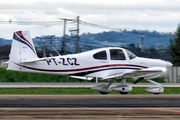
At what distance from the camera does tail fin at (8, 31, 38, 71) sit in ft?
54.6

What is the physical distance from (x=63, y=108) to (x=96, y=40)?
135m

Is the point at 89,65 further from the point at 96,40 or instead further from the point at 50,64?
the point at 96,40

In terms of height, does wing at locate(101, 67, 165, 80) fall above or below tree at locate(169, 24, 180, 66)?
below

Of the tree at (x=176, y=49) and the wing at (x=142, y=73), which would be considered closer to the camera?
the wing at (x=142, y=73)

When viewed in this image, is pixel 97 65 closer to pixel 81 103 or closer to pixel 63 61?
pixel 63 61

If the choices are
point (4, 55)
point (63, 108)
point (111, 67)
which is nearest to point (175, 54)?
point (4, 55)

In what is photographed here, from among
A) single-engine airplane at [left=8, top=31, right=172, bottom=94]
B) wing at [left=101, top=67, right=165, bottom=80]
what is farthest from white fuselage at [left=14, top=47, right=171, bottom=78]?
wing at [left=101, top=67, right=165, bottom=80]

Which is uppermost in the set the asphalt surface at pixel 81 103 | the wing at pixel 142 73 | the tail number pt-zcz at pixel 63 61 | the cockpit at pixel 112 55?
the cockpit at pixel 112 55

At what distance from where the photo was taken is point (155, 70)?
15.3m

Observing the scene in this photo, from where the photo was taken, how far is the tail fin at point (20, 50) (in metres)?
16.6

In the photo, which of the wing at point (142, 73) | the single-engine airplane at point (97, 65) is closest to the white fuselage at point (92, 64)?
the single-engine airplane at point (97, 65)

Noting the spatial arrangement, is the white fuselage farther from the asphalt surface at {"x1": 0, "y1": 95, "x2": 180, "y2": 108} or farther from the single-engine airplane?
the asphalt surface at {"x1": 0, "y1": 95, "x2": 180, "y2": 108}

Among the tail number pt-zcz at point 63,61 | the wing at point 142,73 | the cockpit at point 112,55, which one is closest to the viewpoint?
the wing at point 142,73

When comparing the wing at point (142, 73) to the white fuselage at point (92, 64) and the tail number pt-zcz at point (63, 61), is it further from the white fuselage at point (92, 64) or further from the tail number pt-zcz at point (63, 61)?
the tail number pt-zcz at point (63, 61)
